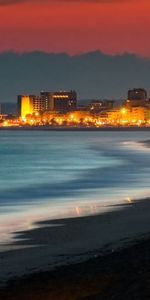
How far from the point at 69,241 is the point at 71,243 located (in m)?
0.36

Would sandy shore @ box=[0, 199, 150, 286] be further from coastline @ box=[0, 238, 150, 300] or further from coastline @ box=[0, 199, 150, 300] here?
coastline @ box=[0, 238, 150, 300]

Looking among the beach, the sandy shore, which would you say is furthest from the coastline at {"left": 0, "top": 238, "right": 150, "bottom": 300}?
the sandy shore

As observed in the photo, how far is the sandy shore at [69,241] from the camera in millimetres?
11039

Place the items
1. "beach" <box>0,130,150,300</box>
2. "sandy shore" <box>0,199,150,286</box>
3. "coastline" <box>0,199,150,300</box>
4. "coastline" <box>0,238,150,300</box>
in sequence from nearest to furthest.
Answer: "coastline" <box>0,238,150,300</box> < "beach" <box>0,130,150,300</box> < "coastline" <box>0,199,150,300</box> < "sandy shore" <box>0,199,150,286</box>

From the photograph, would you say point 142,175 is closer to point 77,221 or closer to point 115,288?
point 77,221

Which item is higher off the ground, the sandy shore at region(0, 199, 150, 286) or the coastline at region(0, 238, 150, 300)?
the coastline at region(0, 238, 150, 300)

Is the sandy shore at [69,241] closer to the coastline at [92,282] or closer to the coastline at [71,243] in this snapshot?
the coastline at [71,243]

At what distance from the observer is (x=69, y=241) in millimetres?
13906

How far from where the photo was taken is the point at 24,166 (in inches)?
2031

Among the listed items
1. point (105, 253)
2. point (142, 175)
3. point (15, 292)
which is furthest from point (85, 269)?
point (142, 175)

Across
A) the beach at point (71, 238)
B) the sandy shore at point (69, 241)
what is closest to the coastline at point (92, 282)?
the beach at point (71, 238)

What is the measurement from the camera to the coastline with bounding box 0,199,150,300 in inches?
403

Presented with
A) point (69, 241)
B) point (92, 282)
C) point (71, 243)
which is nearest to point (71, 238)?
point (69, 241)

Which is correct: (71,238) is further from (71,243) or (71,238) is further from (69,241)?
(71,243)
